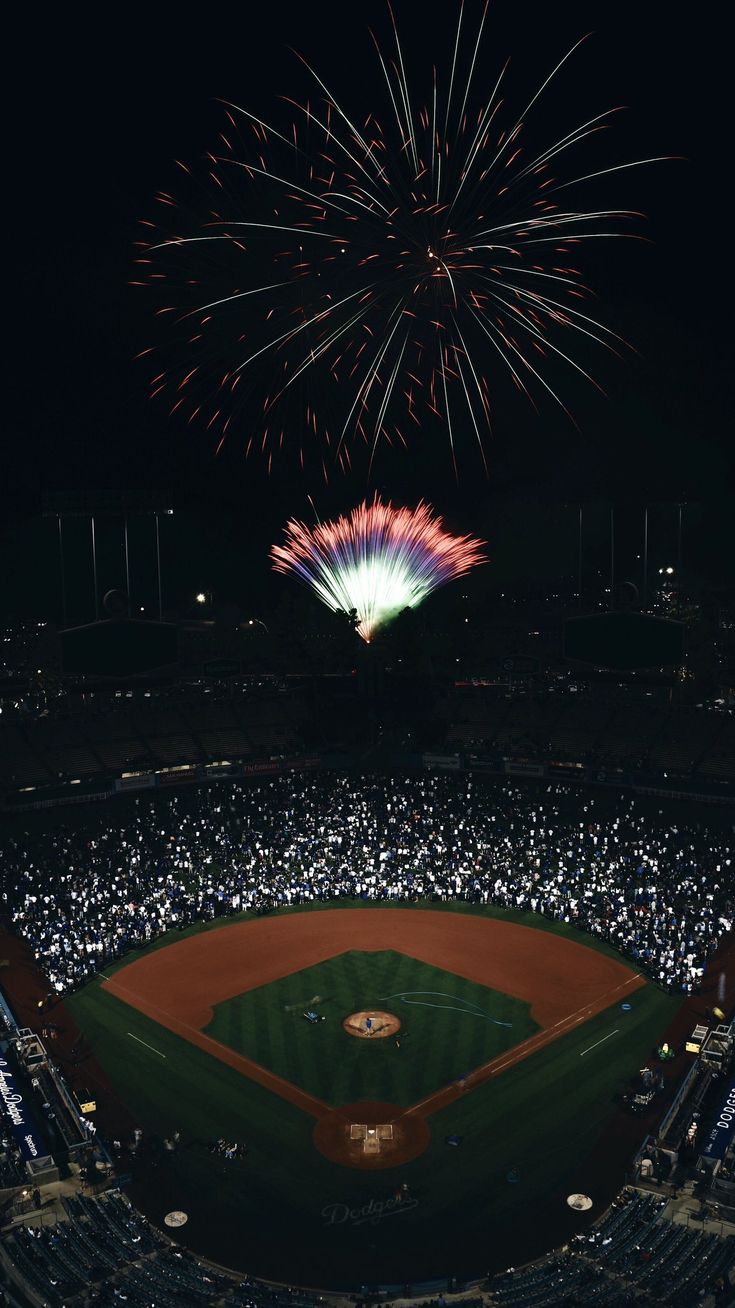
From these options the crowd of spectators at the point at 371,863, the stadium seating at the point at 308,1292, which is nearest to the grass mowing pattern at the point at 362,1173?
the stadium seating at the point at 308,1292

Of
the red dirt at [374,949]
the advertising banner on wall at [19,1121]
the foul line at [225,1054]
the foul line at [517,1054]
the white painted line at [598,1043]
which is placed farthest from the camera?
the red dirt at [374,949]

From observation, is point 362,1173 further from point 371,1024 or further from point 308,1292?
point 371,1024

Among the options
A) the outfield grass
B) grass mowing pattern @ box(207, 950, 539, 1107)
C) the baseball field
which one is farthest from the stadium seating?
the outfield grass

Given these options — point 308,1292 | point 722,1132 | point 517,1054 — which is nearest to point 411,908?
point 517,1054

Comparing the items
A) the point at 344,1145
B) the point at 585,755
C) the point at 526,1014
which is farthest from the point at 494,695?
the point at 344,1145

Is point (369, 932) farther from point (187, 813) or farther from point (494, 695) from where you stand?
point (494, 695)

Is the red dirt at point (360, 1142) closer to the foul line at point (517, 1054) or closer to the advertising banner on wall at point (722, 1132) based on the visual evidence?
the foul line at point (517, 1054)
